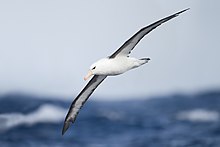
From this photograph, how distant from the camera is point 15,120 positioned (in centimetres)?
1106

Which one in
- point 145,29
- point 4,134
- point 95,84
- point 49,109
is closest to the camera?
point 145,29

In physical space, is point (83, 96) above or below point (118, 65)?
below

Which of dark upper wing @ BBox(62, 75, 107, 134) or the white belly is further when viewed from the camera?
dark upper wing @ BBox(62, 75, 107, 134)

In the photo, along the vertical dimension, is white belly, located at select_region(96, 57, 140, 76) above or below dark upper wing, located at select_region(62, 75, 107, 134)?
above

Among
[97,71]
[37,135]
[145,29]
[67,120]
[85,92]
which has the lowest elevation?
[37,135]

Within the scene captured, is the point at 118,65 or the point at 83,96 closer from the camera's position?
the point at 118,65

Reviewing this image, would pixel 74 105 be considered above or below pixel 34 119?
above

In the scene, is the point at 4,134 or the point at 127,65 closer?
the point at 127,65

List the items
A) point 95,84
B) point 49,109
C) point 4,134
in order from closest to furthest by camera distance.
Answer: point 95,84 → point 4,134 → point 49,109

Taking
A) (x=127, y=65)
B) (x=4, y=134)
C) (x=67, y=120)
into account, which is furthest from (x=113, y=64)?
(x=4, y=134)

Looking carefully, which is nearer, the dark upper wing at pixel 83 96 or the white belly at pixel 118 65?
the white belly at pixel 118 65

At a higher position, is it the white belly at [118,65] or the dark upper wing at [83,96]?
the white belly at [118,65]

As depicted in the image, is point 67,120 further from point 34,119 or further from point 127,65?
point 34,119

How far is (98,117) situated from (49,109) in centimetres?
120
